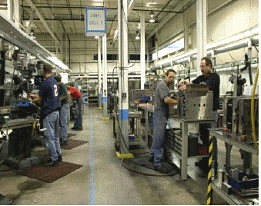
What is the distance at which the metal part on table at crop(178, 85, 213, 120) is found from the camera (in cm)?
283

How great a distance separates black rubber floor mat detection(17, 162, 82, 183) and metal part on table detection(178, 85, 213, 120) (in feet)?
6.41

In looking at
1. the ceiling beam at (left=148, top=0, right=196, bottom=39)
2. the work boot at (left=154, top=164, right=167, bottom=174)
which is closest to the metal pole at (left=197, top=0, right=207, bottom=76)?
the work boot at (left=154, top=164, right=167, bottom=174)

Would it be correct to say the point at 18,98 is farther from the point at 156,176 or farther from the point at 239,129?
the point at 239,129

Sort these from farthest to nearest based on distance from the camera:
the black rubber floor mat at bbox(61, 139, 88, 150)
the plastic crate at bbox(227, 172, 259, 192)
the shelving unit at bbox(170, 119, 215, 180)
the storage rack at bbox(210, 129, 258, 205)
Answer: the black rubber floor mat at bbox(61, 139, 88, 150) → the shelving unit at bbox(170, 119, 215, 180) → the plastic crate at bbox(227, 172, 259, 192) → the storage rack at bbox(210, 129, 258, 205)

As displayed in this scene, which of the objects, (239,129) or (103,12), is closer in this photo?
(239,129)

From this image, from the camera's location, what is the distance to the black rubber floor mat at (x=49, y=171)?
308cm

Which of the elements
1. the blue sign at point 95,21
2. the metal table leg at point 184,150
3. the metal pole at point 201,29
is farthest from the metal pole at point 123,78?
the metal pole at point 201,29

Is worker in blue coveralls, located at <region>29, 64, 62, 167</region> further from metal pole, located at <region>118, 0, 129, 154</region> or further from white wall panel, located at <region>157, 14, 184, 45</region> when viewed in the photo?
white wall panel, located at <region>157, 14, 184, 45</region>

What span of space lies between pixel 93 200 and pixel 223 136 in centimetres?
158

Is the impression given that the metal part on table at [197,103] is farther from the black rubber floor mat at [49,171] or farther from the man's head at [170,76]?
the black rubber floor mat at [49,171]

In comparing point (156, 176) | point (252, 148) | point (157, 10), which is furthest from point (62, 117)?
point (157, 10)

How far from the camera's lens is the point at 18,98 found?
12.8 ft

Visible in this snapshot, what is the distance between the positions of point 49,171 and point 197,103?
2419 millimetres

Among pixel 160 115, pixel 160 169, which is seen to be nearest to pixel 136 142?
pixel 160 169
